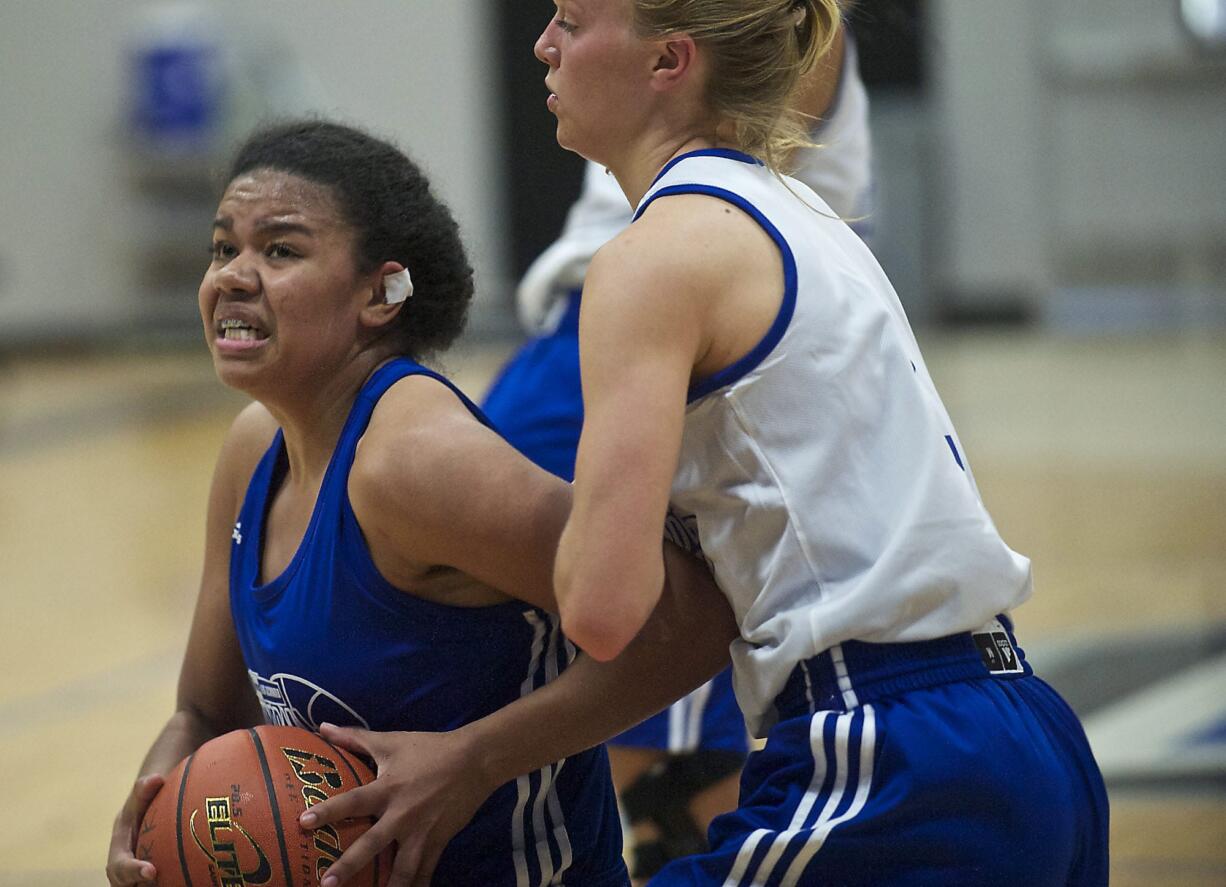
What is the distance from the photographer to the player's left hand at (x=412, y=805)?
5.98 ft

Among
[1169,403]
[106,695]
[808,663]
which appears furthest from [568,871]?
[1169,403]

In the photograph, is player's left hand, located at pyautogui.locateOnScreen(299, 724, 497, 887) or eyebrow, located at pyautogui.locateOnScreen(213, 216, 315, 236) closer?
player's left hand, located at pyautogui.locateOnScreen(299, 724, 497, 887)

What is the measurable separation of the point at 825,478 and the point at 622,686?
0.34 meters

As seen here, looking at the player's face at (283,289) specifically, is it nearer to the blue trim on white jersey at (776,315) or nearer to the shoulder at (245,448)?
the shoulder at (245,448)

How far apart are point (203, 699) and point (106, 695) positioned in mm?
2835

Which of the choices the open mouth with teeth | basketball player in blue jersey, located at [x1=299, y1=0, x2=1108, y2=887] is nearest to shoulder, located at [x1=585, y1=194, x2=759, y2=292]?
basketball player in blue jersey, located at [x1=299, y1=0, x2=1108, y2=887]

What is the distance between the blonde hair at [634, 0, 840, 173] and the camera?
1.74 m

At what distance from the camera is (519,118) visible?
43.0ft

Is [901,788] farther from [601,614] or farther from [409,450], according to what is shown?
[409,450]

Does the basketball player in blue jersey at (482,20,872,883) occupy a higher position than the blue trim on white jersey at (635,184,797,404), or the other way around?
the blue trim on white jersey at (635,184,797,404)

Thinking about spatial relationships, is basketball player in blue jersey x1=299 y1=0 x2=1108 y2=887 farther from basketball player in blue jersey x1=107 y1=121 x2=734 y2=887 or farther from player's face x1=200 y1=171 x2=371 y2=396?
player's face x1=200 y1=171 x2=371 y2=396

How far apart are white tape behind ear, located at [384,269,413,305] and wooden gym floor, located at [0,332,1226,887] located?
0.80 ft

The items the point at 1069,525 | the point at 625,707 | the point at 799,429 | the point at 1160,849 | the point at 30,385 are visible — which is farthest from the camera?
the point at 30,385

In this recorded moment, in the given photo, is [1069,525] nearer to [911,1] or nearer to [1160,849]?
[1160,849]
